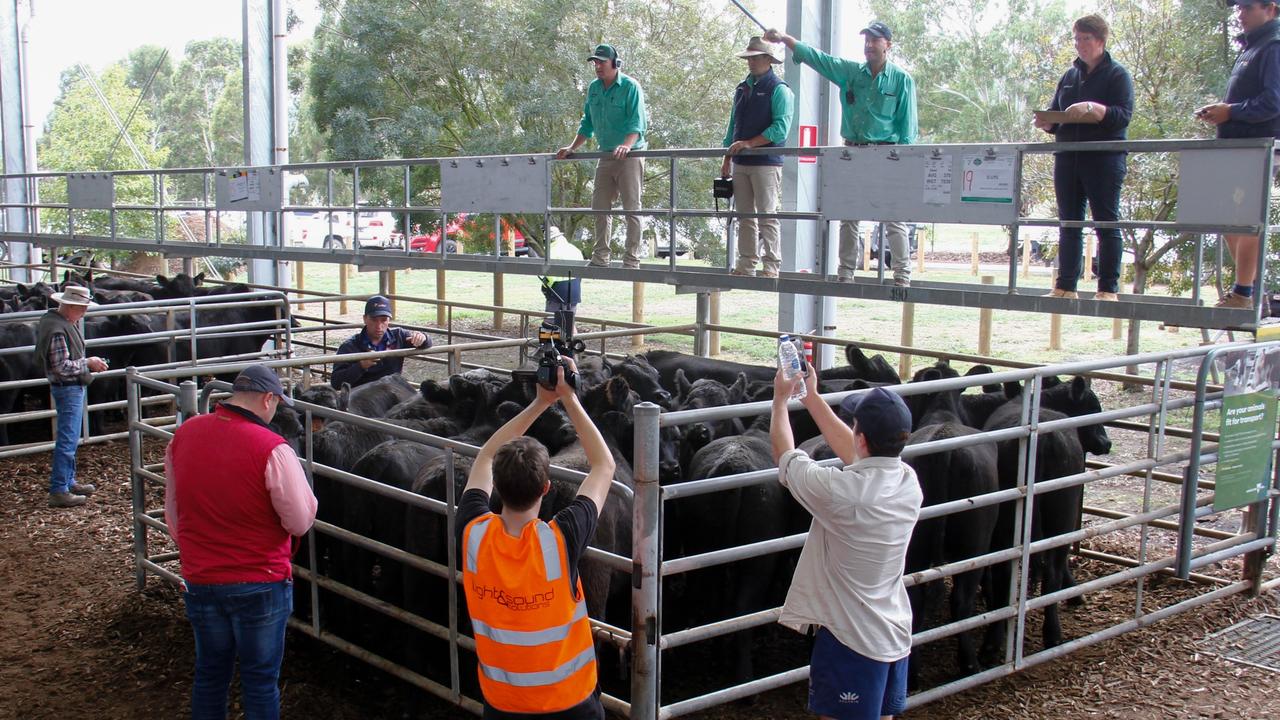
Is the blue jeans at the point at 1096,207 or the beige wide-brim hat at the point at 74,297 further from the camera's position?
the beige wide-brim hat at the point at 74,297

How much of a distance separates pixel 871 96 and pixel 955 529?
3.94 metres

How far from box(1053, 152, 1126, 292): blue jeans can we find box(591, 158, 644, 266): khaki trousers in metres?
3.94

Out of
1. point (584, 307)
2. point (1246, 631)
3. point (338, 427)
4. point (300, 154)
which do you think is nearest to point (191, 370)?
point (338, 427)

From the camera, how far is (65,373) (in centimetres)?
929

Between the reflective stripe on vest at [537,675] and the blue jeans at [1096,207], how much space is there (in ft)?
15.1

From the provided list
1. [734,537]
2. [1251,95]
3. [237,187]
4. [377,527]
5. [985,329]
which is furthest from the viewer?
[237,187]

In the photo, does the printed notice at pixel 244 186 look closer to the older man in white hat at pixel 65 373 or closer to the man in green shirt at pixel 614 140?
the older man in white hat at pixel 65 373

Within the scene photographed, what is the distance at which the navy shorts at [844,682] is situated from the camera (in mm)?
4109

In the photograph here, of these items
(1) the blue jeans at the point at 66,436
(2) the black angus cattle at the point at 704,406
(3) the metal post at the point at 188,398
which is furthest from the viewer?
(1) the blue jeans at the point at 66,436

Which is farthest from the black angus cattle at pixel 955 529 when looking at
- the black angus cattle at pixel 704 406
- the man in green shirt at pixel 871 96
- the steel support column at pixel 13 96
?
the steel support column at pixel 13 96

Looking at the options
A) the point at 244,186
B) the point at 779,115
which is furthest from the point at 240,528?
the point at 244,186

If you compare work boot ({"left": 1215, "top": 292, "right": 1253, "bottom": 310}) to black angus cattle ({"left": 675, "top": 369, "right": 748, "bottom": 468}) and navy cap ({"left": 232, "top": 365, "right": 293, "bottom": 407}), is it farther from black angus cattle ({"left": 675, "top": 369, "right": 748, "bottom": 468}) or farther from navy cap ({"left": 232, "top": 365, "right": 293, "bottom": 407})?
navy cap ({"left": 232, "top": 365, "right": 293, "bottom": 407})

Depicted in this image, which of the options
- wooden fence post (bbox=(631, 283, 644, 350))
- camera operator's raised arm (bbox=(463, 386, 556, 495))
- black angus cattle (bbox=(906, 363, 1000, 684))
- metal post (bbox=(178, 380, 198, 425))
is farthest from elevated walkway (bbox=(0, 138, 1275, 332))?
wooden fence post (bbox=(631, 283, 644, 350))

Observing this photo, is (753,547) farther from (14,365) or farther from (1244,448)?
(14,365)
